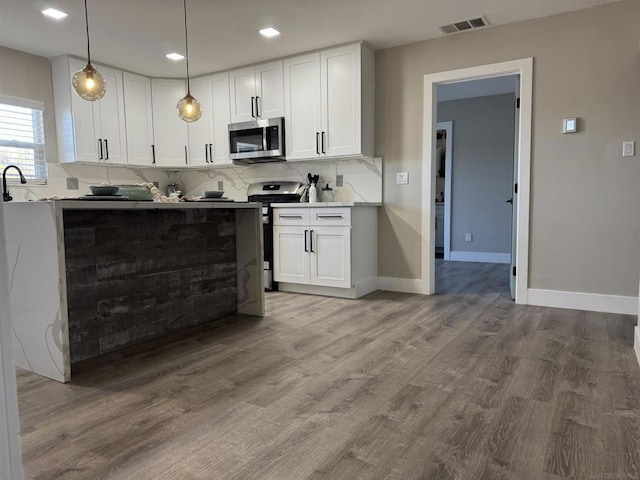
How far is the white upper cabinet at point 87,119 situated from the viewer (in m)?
4.39

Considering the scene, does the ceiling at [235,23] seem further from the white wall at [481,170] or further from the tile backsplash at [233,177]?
the white wall at [481,170]

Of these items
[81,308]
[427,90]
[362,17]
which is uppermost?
[362,17]

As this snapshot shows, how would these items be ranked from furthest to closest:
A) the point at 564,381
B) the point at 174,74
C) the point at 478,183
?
the point at 478,183, the point at 174,74, the point at 564,381

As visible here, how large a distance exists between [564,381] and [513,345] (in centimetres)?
55

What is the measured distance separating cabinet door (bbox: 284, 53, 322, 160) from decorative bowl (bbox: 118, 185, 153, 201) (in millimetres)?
2185

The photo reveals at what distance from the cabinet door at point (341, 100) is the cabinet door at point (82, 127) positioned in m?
2.45

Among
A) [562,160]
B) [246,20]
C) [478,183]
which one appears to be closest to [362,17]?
[246,20]

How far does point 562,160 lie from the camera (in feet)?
11.6

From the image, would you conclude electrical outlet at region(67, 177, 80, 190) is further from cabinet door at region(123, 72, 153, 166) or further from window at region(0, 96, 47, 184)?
cabinet door at region(123, 72, 153, 166)

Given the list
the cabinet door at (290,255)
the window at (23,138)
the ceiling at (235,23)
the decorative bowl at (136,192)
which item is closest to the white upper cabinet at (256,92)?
the ceiling at (235,23)

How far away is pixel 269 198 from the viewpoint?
4.88 meters

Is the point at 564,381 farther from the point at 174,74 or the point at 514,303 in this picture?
the point at 174,74

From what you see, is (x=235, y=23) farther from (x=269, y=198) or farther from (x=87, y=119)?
(x=87, y=119)

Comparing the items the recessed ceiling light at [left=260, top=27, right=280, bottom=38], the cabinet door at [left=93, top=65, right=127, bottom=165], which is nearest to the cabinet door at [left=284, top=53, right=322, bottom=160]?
the recessed ceiling light at [left=260, top=27, right=280, bottom=38]
